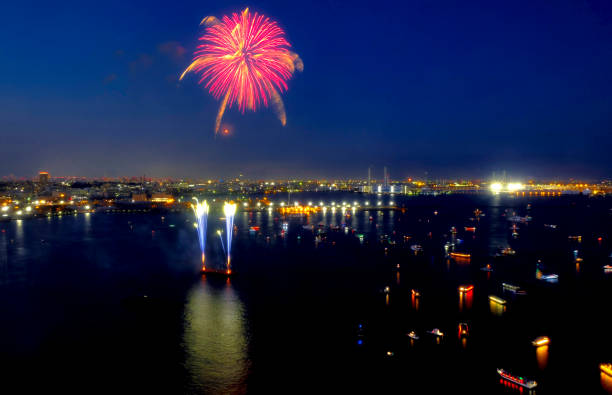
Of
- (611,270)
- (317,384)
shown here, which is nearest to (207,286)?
(317,384)

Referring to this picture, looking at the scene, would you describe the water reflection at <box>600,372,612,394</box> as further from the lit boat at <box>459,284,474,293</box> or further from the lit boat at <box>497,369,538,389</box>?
the lit boat at <box>459,284,474,293</box>

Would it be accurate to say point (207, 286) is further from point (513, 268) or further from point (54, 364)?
point (513, 268)

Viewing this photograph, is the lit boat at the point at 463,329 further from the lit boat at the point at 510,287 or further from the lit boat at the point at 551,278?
the lit boat at the point at 551,278

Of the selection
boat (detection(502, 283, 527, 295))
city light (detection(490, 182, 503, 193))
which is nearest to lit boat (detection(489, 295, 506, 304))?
boat (detection(502, 283, 527, 295))

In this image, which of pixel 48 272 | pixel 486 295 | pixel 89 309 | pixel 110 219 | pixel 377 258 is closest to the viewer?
pixel 89 309

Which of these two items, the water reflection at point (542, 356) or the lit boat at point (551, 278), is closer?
the water reflection at point (542, 356)

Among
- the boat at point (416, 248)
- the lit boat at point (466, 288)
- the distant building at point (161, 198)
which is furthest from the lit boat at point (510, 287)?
the distant building at point (161, 198)

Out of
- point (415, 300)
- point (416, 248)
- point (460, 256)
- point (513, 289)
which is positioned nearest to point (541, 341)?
point (415, 300)
